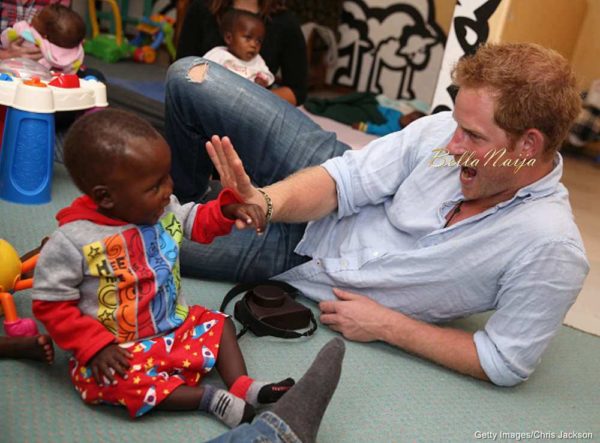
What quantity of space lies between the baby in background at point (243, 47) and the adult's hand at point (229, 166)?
0.87 meters

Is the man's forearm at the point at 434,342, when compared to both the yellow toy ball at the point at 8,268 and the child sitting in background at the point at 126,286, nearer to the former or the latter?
the child sitting in background at the point at 126,286

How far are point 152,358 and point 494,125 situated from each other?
2.17 feet

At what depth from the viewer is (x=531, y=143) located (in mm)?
1032

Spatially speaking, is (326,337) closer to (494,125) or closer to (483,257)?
(483,257)

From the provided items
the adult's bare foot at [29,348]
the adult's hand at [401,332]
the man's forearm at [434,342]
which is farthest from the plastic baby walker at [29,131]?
the man's forearm at [434,342]

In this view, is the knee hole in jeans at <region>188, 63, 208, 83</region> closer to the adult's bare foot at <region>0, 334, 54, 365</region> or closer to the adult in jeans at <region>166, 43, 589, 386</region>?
the adult in jeans at <region>166, 43, 589, 386</region>

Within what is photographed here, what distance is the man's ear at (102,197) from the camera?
81 cm

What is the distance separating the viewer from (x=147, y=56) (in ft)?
11.7

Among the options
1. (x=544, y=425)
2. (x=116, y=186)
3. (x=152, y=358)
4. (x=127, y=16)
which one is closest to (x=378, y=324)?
(x=544, y=425)

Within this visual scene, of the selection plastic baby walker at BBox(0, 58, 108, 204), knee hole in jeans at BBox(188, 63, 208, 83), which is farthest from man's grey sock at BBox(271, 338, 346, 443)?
plastic baby walker at BBox(0, 58, 108, 204)

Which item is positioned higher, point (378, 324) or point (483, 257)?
point (483, 257)

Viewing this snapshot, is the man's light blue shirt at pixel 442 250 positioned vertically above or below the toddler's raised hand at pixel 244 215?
below

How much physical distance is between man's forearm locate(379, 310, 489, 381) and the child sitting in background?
1.03 feet

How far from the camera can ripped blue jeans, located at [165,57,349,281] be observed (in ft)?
4.30
